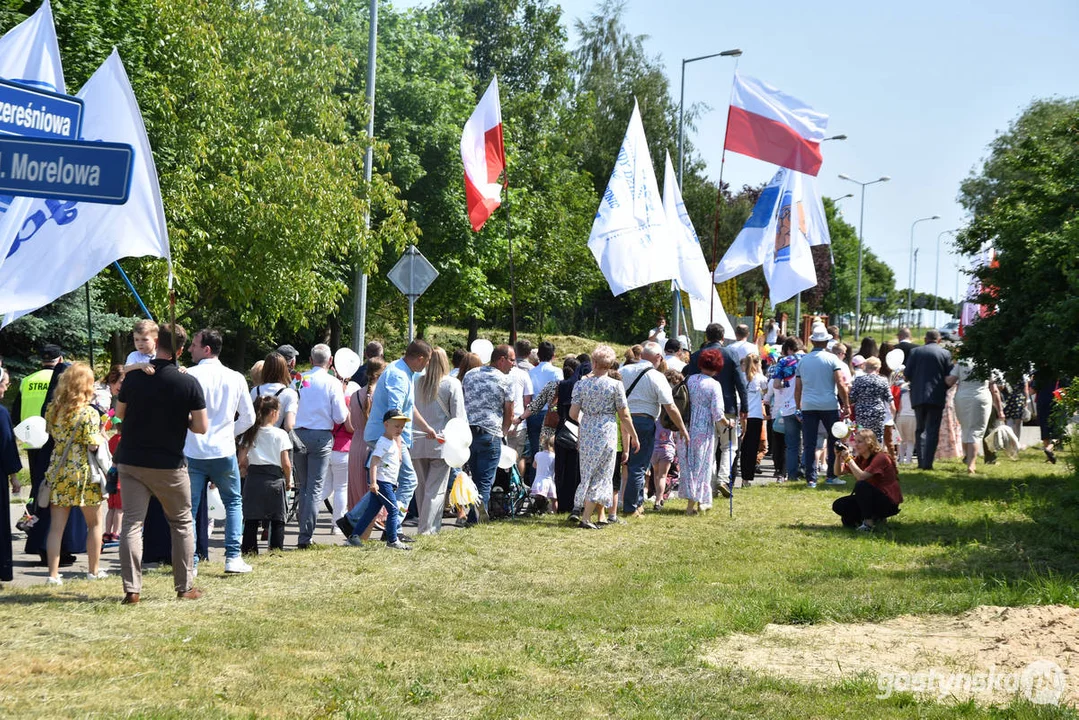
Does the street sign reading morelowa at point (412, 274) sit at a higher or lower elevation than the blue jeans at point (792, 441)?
higher

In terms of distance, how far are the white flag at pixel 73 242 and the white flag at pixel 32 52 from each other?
1412mm

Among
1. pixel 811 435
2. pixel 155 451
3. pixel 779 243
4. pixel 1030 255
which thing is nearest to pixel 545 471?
pixel 811 435

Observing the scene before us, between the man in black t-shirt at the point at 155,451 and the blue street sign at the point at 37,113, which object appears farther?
the man in black t-shirt at the point at 155,451

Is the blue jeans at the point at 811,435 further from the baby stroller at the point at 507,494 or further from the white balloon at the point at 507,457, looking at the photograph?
the white balloon at the point at 507,457

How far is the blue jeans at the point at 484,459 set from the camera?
1285cm

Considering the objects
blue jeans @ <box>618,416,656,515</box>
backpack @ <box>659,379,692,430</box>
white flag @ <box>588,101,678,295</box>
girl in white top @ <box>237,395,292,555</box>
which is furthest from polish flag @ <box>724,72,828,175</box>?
girl in white top @ <box>237,395,292,555</box>

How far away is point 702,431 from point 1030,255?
486 centimetres

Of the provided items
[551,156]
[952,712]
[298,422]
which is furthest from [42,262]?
[551,156]

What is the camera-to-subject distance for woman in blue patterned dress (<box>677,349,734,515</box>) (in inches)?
553

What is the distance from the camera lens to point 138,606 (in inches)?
324

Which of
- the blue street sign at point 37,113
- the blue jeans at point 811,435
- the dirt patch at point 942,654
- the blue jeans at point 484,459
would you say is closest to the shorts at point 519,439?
the blue jeans at point 484,459

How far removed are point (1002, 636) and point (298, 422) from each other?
6537mm

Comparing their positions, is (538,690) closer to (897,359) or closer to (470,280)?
(897,359)

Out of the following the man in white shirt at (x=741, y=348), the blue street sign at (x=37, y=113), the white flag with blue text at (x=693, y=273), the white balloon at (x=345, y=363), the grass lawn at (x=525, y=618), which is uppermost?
the white flag with blue text at (x=693, y=273)
